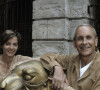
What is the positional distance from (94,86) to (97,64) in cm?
24

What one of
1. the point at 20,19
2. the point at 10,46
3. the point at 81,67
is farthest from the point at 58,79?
the point at 20,19

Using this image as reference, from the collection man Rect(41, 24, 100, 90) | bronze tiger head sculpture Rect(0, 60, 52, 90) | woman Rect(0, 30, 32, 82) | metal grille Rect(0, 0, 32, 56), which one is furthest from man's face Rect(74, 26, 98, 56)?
metal grille Rect(0, 0, 32, 56)

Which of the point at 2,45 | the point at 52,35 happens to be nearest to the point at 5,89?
the point at 2,45

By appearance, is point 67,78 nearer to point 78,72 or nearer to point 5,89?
point 78,72

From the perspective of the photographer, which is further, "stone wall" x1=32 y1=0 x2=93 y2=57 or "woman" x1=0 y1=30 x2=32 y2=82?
"stone wall" x1=32 y1=0 x2=93 y2=57

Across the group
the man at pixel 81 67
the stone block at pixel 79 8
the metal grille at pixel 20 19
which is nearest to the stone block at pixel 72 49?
the stone block at pixel 79 8

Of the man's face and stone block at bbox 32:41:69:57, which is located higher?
the man's face

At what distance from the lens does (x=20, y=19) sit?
6121mm

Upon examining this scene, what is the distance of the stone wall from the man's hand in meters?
1.93

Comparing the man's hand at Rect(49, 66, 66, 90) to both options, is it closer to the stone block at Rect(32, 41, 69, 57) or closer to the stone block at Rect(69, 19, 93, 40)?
the stone block at Rect(32, 41, 69, 57)

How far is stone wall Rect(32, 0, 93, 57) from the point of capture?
15.8ft

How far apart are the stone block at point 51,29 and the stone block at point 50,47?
117mm

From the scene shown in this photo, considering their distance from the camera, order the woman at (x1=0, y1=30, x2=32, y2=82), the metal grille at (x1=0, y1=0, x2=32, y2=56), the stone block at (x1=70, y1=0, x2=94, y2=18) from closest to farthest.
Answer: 1. the woman at (x1=0, y1=30, x2=32, y2=82)
2. the stone block at (x1=70, y1=0, x2=94, y2=18)
3. the metal grille at (x1=0, y1=0, x2=32, y2=56)

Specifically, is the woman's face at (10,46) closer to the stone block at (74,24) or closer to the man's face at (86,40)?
the man's face at (86,40)
